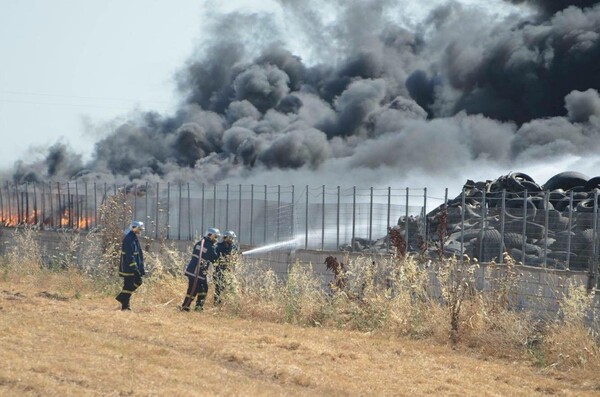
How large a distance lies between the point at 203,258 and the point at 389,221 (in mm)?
5073

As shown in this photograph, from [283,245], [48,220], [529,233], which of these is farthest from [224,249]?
[48,220]

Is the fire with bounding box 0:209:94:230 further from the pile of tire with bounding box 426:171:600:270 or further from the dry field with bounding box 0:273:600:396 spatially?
the dry field with bounding box 0:273:600:396

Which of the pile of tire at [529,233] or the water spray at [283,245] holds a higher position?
the pile of tire at [529,233]

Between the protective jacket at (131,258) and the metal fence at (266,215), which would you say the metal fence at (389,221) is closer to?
the metal fence at (266,215)

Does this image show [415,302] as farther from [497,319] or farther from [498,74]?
[498,74]

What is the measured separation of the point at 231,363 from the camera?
14.0 m

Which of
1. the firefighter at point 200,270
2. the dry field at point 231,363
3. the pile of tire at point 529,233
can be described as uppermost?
the pile of tire at point 529,233

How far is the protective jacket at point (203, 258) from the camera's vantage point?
20359 mm

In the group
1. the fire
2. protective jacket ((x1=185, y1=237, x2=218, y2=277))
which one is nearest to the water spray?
protective jacket ((x1=185, y1=237, x2=218, y2=277))

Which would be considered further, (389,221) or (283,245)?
(283,245)

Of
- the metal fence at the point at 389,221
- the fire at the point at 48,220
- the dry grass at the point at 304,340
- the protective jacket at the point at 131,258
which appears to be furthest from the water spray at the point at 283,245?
the fire at the point at 48,220

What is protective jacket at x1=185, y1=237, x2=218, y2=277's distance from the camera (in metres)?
20.4

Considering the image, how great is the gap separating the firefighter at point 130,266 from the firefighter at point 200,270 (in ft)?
2.92

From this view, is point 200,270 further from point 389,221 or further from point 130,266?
point 389,221
